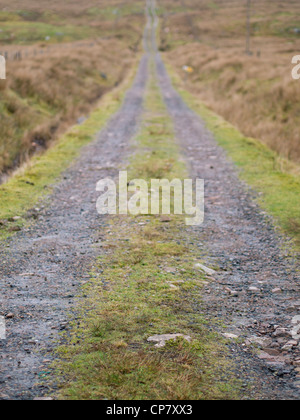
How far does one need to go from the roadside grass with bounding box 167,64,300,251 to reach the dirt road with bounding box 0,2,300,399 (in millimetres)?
308

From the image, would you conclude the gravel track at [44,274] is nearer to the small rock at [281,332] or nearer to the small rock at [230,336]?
the small rock at [230,336]

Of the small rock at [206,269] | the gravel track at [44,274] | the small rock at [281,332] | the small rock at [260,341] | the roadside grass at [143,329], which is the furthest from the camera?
the small rock at [206,269]

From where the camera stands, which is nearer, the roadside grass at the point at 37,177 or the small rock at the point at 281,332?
the small rock at the point at 281,332

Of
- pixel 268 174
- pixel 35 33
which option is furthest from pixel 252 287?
pixel 35 33

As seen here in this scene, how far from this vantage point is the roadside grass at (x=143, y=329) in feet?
11.1

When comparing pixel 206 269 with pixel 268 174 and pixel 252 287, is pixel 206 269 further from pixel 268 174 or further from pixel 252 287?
pixel 268 174

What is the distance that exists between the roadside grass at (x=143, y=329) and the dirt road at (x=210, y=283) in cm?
19

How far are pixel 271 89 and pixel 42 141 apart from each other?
1147 cm

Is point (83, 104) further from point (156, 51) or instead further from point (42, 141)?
point (156, 51)

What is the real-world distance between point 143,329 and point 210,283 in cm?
141

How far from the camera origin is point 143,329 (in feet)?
14.0

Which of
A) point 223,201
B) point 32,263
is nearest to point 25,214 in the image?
point 32,263

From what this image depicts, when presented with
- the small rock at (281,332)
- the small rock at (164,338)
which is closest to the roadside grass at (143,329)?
the small rock at (164,338)

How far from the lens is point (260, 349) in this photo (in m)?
4.04
